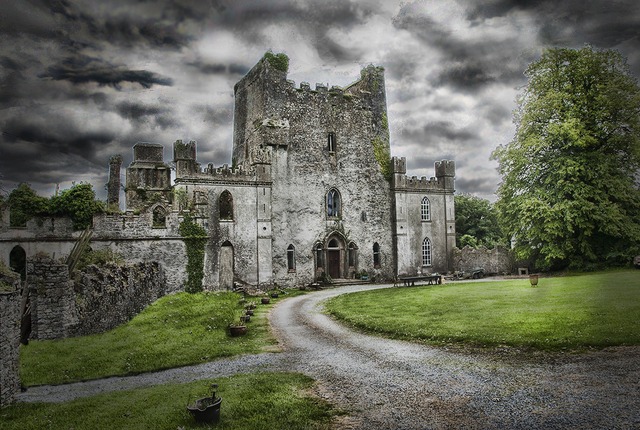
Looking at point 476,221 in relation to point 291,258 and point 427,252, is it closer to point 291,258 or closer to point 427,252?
point 427,252

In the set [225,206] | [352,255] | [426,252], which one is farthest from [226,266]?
[426,252]

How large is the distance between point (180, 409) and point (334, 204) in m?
29.8

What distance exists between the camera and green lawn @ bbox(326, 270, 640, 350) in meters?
13.1

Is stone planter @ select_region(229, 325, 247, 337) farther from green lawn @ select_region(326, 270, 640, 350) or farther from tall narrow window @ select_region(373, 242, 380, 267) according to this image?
tall narrow window @ select_region(373, 242, 380, 267)

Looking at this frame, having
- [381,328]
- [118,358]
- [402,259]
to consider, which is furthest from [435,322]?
[402,259]

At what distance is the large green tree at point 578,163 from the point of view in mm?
30344

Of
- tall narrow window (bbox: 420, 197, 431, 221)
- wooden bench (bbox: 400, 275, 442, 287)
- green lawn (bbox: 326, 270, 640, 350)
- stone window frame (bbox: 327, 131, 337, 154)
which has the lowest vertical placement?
green lawn (bbox: 326, 270, 640, 350)

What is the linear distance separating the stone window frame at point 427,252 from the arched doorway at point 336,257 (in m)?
7.72

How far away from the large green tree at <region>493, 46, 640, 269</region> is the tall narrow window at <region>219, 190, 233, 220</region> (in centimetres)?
2019

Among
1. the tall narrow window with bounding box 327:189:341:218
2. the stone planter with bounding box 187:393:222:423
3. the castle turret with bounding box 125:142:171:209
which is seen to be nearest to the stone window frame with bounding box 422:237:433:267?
the tall narrow window with bounding box 327:189:341:218

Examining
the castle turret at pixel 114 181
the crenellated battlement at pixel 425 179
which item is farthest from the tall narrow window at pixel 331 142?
the castle turret at pixel 114 181

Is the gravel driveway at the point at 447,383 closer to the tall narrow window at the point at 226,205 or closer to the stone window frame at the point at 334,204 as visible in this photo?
the tall narrow window at the point at 226,205

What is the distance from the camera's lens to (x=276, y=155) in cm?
3584

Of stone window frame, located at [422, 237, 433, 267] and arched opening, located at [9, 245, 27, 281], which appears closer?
arched opening, located at [9, 245, 27, 281]
